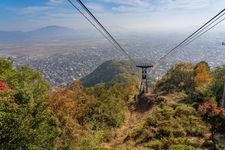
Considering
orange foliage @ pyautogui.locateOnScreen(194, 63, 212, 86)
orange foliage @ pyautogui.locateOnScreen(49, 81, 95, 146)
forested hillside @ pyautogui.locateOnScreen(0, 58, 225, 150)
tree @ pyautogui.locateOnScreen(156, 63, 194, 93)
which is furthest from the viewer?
tree @ pyautogui.locateOnScreen(156, 63, 194, 93)

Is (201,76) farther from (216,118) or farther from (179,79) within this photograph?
(216,118)

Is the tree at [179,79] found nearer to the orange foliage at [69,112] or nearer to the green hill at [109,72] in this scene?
the orange foliage at [69,112]

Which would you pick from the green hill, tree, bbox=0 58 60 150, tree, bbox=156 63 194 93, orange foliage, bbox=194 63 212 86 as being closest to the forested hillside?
tree, bbox=0 58 60 150

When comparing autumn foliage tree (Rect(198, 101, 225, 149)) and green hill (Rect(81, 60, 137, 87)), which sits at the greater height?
autumn foliage tree (Rect(198, 101, 225, 149))

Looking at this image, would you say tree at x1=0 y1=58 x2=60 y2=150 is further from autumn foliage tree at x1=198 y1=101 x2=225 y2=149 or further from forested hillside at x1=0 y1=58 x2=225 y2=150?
autumn foliage tree at x1=198 y1=101 x2=225 y2=149

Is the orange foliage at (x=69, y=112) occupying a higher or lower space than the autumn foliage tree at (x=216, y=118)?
lower

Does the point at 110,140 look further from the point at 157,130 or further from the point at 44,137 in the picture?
the point at 44,137

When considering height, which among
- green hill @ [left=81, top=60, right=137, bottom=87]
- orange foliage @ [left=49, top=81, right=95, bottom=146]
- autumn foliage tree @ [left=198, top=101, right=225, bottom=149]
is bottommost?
green hill @ [left=81, top=60, right=137, bottom=87]

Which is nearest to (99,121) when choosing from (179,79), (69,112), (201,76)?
(69,112)

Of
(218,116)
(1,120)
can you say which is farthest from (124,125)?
(1,120)

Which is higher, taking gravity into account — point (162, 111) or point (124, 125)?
point (162, 111)

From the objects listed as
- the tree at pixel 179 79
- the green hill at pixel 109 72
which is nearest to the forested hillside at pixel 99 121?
the tree at pixel 179 79
